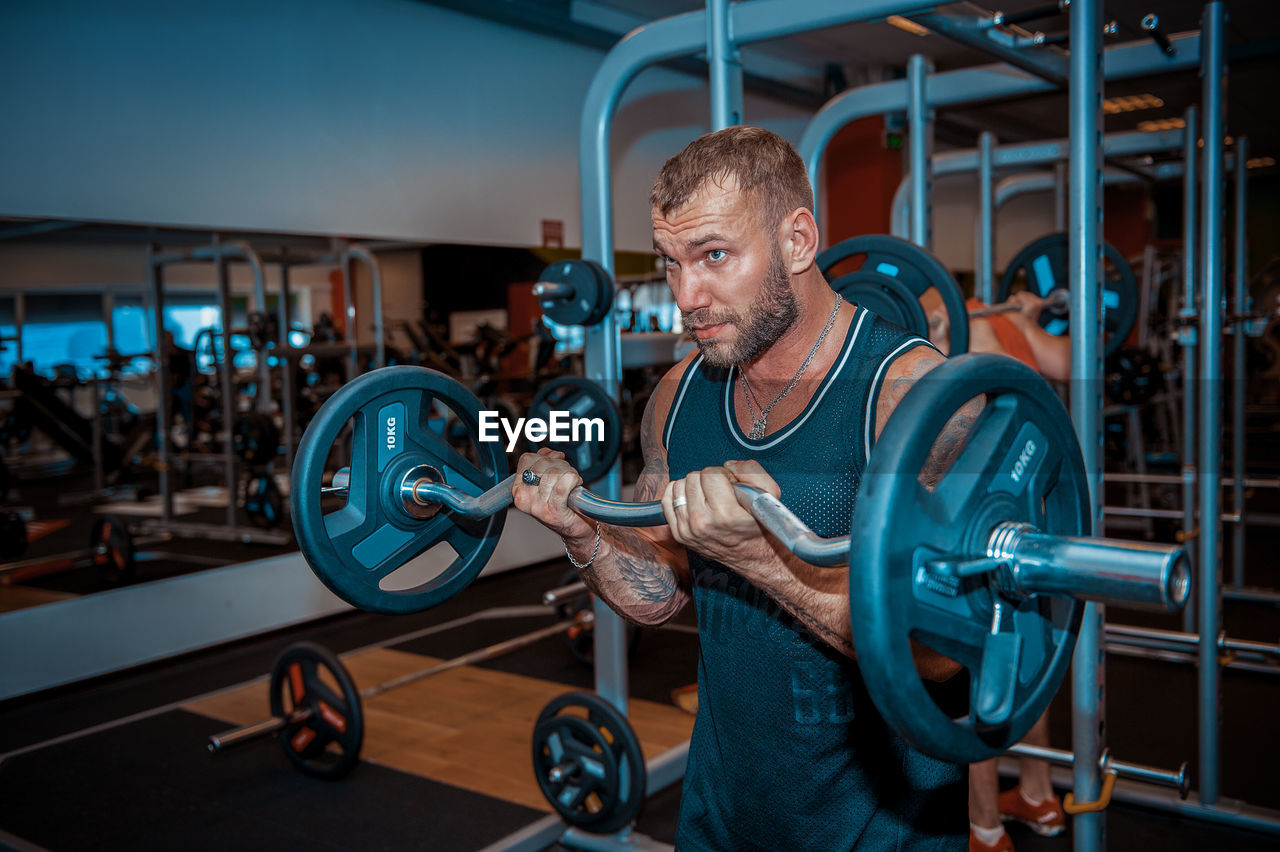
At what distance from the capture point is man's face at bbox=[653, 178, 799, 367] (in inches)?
44.9

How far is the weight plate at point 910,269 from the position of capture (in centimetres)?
199

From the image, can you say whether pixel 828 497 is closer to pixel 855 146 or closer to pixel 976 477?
pixel 976 477

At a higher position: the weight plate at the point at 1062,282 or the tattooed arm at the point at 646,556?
the weight plate at the point at 1062,282

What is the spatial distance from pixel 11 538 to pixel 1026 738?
4.08m

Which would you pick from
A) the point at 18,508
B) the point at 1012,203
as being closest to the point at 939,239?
the point at 1012,203

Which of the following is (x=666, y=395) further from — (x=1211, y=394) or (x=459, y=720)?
(x=459, y=720)

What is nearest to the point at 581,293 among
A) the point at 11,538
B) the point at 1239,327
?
the point at 1239,327

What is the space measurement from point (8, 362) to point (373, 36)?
2.06 meters

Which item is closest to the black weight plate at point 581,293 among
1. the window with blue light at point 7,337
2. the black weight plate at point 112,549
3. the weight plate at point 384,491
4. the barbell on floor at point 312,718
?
the weight plate at point 384,491

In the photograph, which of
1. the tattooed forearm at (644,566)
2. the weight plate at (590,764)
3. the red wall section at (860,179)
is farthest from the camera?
the red wall section at (860,179)

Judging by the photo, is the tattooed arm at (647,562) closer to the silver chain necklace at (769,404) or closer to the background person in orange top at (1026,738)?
the silver chain necklace at (769,404)

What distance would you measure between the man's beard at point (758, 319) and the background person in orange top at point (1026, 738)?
2.98ft

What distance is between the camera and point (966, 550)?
2.75ft

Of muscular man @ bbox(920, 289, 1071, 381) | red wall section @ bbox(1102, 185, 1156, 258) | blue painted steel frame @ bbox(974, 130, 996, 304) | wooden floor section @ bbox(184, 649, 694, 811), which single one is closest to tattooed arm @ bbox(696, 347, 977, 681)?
muscular man @ bbox(920, 289, 1071, 381)
